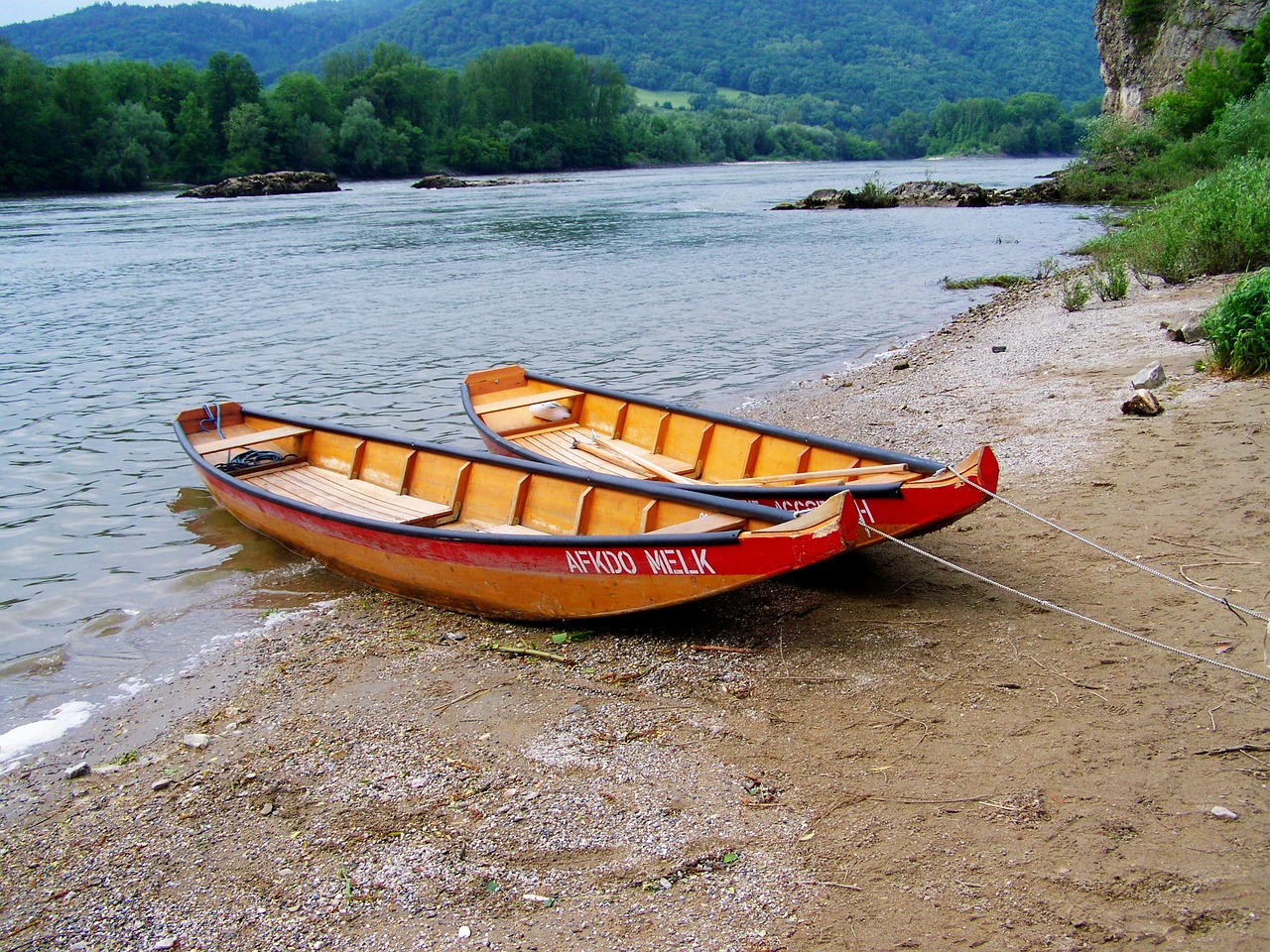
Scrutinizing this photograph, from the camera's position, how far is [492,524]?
296 inches

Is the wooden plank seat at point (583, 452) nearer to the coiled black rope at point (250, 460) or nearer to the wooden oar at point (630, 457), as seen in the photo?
the wooden oar at point (630, 457)

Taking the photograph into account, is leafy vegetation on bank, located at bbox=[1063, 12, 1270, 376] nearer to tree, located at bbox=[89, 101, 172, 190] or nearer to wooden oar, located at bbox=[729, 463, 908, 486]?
wooden oar, located at bbox=[729, 463, 908, 486]

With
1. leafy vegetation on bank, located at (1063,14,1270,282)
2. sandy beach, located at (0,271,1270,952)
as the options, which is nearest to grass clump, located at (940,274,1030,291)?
leafy vegetation on bank, located at (1063,14,1270,282)

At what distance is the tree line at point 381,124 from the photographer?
7088 cm

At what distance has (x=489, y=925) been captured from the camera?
3.58m

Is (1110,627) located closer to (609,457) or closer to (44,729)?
(609,457)

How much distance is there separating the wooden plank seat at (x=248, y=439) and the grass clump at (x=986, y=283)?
54.4 feet

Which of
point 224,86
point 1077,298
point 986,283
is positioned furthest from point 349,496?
point 224,86

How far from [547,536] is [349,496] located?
349 cm

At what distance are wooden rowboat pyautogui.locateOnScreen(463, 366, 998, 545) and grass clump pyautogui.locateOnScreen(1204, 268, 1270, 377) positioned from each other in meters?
4.65

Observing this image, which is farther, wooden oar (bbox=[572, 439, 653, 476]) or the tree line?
the tree line

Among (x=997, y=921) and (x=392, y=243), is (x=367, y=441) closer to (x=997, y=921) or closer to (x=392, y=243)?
(x=997, y=921)

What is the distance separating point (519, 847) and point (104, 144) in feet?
271

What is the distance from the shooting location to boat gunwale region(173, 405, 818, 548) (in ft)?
17.4
